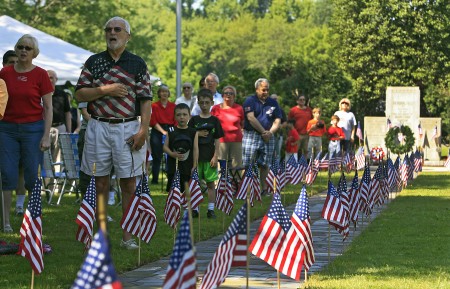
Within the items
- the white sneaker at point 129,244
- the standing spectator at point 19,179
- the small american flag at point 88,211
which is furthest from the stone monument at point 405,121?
the small american flag at point 88,211

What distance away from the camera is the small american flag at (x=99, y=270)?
17.2 ft

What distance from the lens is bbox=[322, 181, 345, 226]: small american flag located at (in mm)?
11844

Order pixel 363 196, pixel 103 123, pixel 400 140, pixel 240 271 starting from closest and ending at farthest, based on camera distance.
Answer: pixel 240 271
pixel 103 123
pixel 363 196
pixel 400 140

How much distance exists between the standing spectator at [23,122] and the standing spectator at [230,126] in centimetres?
664

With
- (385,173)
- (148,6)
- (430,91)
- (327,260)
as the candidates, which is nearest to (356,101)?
(430,91)

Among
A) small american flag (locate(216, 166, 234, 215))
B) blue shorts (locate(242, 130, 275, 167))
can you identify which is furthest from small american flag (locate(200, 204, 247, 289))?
blue shorts (locate(242, 130, 275, 167))

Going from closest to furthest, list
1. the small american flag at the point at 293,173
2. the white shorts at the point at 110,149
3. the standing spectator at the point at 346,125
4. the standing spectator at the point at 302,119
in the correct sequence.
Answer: the white shorts at the point at 110,149 < the small american flag at the point at 293,173 < the standing spectator at the point at 346,125 < the standing spectator at the point at 302,119

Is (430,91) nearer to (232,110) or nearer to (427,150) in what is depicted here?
(427,150)

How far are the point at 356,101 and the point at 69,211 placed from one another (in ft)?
173

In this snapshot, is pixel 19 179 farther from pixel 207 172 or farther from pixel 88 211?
pixel 88 211

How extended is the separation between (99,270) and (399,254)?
712 centimetres

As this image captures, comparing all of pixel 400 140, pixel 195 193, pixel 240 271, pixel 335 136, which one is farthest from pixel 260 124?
pixel 400 140

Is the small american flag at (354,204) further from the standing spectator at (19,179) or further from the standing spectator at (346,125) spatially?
the standing spectator at (346,125)

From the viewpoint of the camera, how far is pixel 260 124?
1970 centimetres
